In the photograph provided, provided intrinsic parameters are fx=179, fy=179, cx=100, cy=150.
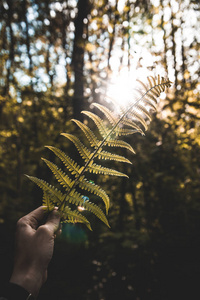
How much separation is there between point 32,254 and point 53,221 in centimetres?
21

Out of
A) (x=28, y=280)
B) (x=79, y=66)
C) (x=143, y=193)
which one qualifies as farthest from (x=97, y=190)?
(x=79, y=66)

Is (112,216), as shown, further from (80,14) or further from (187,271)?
(80,14)

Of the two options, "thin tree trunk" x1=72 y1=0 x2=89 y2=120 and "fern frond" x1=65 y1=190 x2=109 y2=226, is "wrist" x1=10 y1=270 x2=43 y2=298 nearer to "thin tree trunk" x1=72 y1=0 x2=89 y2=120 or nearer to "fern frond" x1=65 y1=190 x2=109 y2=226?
"fern frond" x1=65 y1=190 x2=109 y2=226

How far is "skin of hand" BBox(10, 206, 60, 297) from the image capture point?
0.98 m

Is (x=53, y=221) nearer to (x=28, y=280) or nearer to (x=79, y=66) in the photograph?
(x=28, y=280)

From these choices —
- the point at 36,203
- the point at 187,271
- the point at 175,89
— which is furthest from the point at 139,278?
the point at 175,89

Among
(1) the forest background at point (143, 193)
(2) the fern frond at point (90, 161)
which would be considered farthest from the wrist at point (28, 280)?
(1) the forest background at point (143, 193)

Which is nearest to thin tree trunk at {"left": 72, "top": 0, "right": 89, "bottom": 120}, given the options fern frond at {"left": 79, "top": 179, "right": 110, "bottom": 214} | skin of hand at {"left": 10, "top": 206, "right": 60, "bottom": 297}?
fern frond at {"left": 79, "top": 179, "right": 110, "bottom": 214}

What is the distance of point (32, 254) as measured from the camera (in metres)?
1.04

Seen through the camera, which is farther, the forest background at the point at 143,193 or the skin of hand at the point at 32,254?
the forest background at the point at 143,193

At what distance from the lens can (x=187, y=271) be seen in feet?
11.3

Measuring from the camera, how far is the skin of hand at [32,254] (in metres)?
0.98

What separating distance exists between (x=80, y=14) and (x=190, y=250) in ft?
21.2

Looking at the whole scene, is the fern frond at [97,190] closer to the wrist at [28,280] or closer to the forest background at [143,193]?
the wrist at [28,280]
